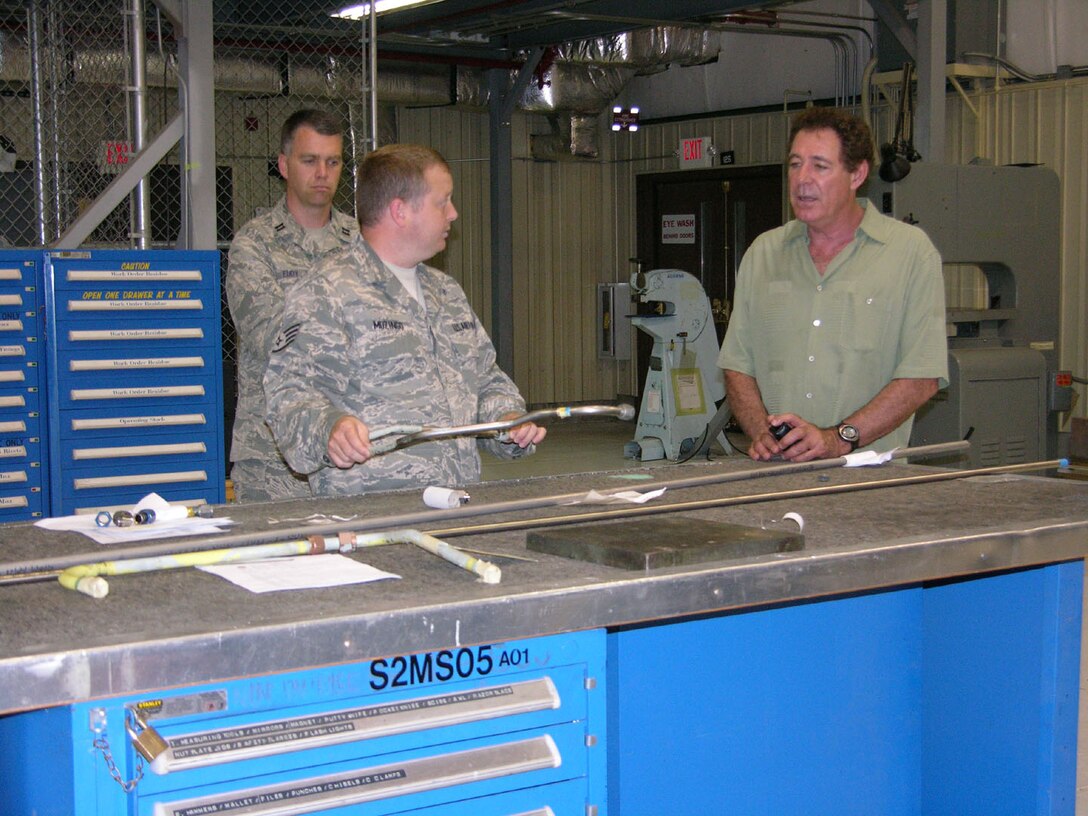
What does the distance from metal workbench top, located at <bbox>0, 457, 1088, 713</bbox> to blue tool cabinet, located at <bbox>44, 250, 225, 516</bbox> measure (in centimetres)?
225

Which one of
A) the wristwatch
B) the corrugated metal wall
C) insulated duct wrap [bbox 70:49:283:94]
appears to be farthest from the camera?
the corrugated metal wall

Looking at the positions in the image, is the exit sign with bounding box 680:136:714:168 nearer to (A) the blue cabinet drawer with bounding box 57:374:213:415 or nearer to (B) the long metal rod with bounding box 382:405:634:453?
(A) the blue cabinet drawer with bounding box 57:374:213:415

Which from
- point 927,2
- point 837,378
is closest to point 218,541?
point 837,378

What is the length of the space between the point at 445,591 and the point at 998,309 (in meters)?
5.44

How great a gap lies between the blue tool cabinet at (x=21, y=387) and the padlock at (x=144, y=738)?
3138 mm

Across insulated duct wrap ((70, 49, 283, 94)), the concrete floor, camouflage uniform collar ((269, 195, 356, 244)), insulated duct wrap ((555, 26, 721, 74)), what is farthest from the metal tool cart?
insulated duct wrap ((555, 26, 721, 74))

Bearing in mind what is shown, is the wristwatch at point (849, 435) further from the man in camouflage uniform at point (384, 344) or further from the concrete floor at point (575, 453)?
the concrete floor at point (575, 453)

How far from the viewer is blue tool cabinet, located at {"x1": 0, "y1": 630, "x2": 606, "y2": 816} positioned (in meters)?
1.54

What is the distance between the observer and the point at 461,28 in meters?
9.45

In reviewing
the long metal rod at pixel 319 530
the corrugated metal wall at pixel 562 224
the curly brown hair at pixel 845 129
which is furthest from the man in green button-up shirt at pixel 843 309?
the corrugated metal wall at pixel 562 224

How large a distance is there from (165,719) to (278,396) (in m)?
1.11

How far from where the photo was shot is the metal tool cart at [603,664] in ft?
5.16

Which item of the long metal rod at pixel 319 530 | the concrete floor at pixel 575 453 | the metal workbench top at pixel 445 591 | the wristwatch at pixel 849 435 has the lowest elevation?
the concrete floor at pixel 575 453

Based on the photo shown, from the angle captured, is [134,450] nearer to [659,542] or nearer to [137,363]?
[137,363]
